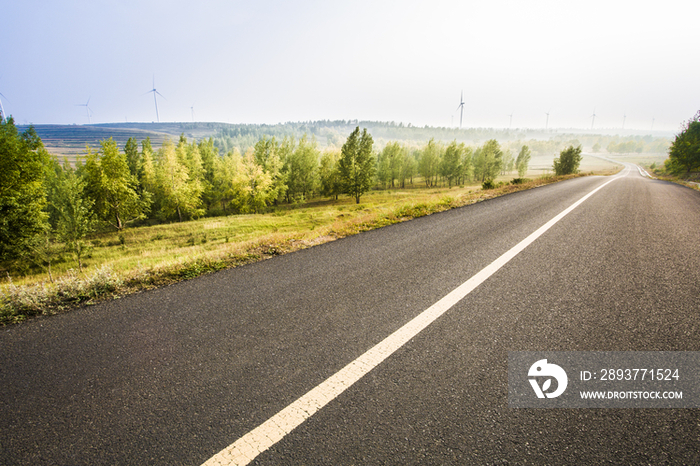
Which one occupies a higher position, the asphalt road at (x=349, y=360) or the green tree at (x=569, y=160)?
the green tree at (x=569, y=160)

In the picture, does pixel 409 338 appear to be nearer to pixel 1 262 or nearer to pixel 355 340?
pixel 355 340

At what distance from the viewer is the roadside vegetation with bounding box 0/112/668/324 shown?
201 inches

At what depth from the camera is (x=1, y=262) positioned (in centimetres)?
2448

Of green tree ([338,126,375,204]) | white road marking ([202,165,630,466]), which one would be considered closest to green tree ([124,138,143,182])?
green tree ([338,126,375,204])

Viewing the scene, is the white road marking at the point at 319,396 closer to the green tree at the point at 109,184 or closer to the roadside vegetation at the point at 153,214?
the roadside vegetation at the point at 153,214

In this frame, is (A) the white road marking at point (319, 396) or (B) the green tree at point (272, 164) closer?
(A) the white road marking at point (319, 396)

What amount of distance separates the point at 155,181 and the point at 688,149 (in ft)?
271

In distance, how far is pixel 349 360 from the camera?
273cm

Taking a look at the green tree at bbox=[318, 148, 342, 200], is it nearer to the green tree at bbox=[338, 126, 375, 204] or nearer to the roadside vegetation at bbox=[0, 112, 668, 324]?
the roadside vegetation at bbox=[0, 112, 668, 324]

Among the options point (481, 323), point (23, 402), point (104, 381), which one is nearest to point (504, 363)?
point (481, 323)

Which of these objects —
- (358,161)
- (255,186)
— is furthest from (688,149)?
(255,186)

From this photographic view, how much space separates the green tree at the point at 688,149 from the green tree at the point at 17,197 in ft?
263
